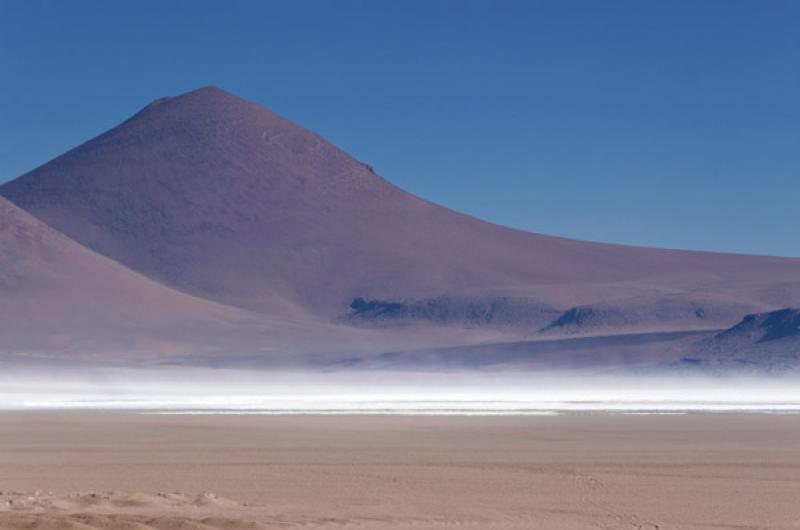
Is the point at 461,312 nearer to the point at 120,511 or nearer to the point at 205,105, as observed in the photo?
the point at 205,105

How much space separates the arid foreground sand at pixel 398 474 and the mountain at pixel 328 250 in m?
83.2

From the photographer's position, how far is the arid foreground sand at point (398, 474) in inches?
672

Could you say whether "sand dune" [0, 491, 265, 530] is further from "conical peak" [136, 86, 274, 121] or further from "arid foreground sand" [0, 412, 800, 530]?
"conical peak" [136, 86, 274, 121]

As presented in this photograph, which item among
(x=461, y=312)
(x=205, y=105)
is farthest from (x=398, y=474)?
(x=205, y=105)

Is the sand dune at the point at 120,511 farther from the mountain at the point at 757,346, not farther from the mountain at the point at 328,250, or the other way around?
the mountain at the point at 328,250

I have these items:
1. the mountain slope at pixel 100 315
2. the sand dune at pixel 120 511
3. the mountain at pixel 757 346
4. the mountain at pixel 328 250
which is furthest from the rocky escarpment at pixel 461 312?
the sand dune at pixel 120 511

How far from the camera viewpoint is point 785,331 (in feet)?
276

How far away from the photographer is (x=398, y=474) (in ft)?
69.2

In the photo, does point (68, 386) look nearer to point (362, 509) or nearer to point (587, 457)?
point (587, 457)

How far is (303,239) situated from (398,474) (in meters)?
136

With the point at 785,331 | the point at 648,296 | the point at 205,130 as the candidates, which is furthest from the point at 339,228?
the point at 785,331

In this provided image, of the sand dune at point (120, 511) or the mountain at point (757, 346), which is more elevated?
the mountain at point (757, 346)

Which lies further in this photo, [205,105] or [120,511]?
[205,105]

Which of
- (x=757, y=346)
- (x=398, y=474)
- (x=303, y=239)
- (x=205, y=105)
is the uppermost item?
(x=205, y=105)
